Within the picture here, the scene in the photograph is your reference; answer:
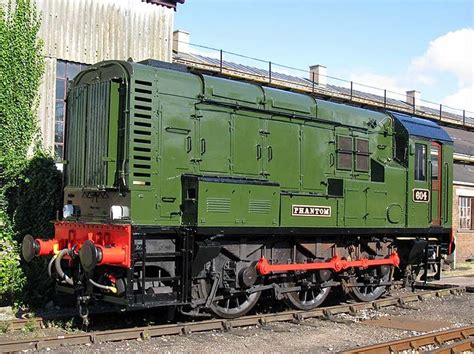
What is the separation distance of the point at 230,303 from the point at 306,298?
1775 mm

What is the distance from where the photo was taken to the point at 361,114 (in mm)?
11969

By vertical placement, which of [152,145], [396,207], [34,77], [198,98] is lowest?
[396,207]

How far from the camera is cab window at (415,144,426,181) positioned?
12328mm

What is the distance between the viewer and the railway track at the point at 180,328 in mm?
7395

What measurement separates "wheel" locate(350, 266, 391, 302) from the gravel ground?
0.68 metres

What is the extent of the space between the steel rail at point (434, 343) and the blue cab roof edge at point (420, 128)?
4832 millimetres

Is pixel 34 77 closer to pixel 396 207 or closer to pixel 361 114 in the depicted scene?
pixel 361 114

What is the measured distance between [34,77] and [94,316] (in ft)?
17.3

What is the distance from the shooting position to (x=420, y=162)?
1242 centimetres

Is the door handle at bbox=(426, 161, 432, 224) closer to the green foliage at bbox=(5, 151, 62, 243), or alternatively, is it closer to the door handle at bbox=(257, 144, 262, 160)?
the door handle at bbox=(257, 144, 262, 160)

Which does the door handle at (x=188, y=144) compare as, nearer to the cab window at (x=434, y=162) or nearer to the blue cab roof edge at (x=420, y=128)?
the blue cab roof edge at (x=420, y=128)

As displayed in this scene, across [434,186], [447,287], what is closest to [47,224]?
[434,186]

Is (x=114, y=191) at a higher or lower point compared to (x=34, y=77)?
lower

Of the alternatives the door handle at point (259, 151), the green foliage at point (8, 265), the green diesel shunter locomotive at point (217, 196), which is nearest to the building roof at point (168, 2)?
the green diesel shunter locomotive at point (217, 196)
